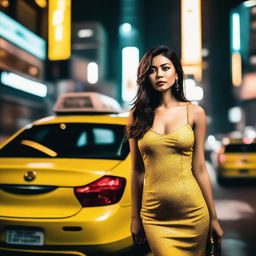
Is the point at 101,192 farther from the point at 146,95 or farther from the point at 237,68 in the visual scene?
the point at 237,68

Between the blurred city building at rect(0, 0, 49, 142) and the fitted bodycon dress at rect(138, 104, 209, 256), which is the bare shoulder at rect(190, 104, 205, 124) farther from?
the blurred city building at rect(0, 0, 49, 142)

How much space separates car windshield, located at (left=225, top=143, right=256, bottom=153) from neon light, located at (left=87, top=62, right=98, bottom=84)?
3417cm

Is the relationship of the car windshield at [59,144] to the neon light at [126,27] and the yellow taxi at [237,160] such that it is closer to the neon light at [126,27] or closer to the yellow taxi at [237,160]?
the yellow taxi at [237,160]

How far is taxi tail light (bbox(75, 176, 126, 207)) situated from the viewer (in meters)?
3.37

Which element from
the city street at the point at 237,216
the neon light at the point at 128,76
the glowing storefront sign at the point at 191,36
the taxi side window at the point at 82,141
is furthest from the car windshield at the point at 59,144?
the neon light at the point at 128,76

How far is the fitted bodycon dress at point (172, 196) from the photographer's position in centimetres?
224

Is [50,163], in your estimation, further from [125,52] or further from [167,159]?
[125,52]

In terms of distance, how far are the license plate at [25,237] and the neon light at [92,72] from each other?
43.1 metres

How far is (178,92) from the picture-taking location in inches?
101

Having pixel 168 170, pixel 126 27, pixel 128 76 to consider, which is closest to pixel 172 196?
pixel 168 170

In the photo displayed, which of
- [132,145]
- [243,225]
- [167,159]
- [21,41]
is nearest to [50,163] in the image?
[132,145]

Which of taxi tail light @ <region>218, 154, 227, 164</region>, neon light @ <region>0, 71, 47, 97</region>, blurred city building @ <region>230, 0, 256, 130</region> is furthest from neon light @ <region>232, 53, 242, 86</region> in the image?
taxi tail light @ <region>218, 154, 227, 164</region>

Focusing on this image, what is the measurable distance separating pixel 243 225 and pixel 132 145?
4975mm

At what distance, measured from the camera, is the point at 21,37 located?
967 inches
